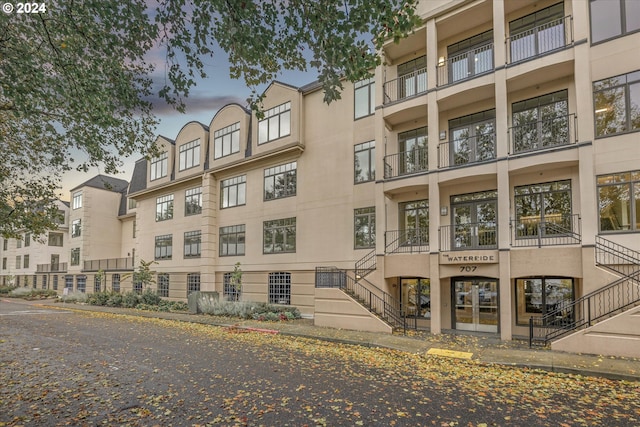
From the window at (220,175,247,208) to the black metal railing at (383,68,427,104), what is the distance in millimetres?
10501

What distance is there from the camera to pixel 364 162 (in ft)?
59.9

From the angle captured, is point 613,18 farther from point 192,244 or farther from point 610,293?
point 192,244

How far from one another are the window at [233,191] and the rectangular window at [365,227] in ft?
27.6

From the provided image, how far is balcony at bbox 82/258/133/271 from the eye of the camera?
33763mm

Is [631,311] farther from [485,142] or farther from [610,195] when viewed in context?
[485,142]

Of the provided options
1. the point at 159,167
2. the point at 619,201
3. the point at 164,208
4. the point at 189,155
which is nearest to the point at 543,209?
the point at 619,201

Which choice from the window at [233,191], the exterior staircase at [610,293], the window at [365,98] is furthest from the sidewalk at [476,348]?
the window at [365,98]

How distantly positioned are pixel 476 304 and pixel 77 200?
40992 mm

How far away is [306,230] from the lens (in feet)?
65.1

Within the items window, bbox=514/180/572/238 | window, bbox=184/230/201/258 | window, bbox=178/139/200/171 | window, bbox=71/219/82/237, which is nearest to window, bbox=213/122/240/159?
window, bbox=178/139/200/171

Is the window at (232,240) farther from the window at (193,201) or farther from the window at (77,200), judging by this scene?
the window at (77,200)

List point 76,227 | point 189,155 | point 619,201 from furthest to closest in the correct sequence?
point 76,227 → point 189,155 → point 619,201

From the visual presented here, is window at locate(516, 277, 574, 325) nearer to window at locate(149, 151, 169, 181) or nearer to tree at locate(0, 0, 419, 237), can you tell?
tree at locate(0, 0, 419, 237)

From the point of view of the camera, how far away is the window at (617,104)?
11.8 metres
